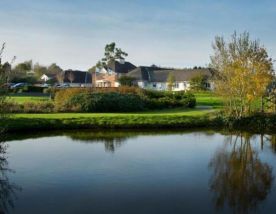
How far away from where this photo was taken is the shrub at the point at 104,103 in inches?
1161

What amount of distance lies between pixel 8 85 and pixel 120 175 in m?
4.19

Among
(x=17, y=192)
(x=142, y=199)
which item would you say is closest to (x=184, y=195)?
(x=142, y=199)

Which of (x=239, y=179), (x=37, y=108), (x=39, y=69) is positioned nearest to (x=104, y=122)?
(x=37, y=108)

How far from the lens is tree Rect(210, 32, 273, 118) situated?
2617 cm

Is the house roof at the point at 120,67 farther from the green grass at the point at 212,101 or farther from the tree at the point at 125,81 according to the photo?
the green grass at the point at 212,101

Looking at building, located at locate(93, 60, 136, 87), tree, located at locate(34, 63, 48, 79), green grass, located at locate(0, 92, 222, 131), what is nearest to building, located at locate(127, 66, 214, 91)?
building, located at locate(93, 60, 136, 87)

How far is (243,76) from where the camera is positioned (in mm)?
26203

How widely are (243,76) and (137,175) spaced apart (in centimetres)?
1610

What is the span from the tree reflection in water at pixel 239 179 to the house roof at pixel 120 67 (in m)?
68.0

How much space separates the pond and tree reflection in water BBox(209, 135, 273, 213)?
0.02m

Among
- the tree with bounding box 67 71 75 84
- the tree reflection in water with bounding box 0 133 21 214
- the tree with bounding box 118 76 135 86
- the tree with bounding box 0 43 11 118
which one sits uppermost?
the tree with bounding box 67 71 75 84

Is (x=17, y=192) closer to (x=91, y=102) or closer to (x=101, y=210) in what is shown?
A: (x=101, y=210)

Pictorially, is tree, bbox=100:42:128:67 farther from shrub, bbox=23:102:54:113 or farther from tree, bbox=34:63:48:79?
shrub, bbox=23:102:54:113

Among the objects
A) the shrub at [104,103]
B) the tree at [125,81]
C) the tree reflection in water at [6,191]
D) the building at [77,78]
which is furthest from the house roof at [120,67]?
the tree reflection in water at [6,191]
